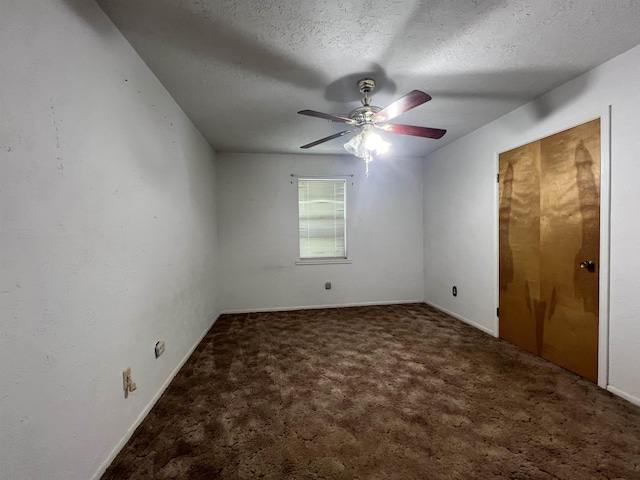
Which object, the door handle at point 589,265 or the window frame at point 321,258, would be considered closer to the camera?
the door handle at point 589,265

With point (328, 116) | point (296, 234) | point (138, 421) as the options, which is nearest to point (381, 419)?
point (138, 421)

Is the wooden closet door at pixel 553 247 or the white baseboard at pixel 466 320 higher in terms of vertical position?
the wooden closet door at pixel 553 247

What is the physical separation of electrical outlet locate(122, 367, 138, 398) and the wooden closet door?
3150mm

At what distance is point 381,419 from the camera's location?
1635mm

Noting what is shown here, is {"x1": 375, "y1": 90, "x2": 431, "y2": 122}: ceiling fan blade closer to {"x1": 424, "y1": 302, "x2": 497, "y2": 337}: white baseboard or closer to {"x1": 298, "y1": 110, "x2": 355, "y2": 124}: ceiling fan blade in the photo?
{"x1": 298, "y1": 110, "x2": 355, "y2": 124}: ceiling fan blade

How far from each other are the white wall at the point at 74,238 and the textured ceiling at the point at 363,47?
34 centimetres

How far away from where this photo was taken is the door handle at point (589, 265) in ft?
6.42

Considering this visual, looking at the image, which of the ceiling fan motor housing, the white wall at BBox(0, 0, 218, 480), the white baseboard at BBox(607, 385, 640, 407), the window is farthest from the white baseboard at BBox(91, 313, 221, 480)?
the white baseboard at BBox(607, 385, 640, 407)

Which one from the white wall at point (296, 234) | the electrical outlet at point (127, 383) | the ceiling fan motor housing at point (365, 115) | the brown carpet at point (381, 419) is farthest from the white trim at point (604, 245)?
the electrical outlet at point (127, 383)

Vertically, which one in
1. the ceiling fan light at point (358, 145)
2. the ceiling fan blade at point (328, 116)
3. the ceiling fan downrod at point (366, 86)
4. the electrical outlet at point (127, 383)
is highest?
the ceiling fan downrod at point (366, 86)

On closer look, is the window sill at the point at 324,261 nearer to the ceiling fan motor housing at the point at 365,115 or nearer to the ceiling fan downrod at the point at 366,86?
the ceiling fan motor housing at the point at 365,115

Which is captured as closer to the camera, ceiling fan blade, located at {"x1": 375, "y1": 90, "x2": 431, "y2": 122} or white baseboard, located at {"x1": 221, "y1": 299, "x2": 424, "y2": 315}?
ceiling fan blade, located at {"x1": 375, "y1": 90, "x2": 431, "y2": 122}

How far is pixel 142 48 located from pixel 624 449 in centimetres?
352

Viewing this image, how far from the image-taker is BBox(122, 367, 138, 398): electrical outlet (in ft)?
4.84
